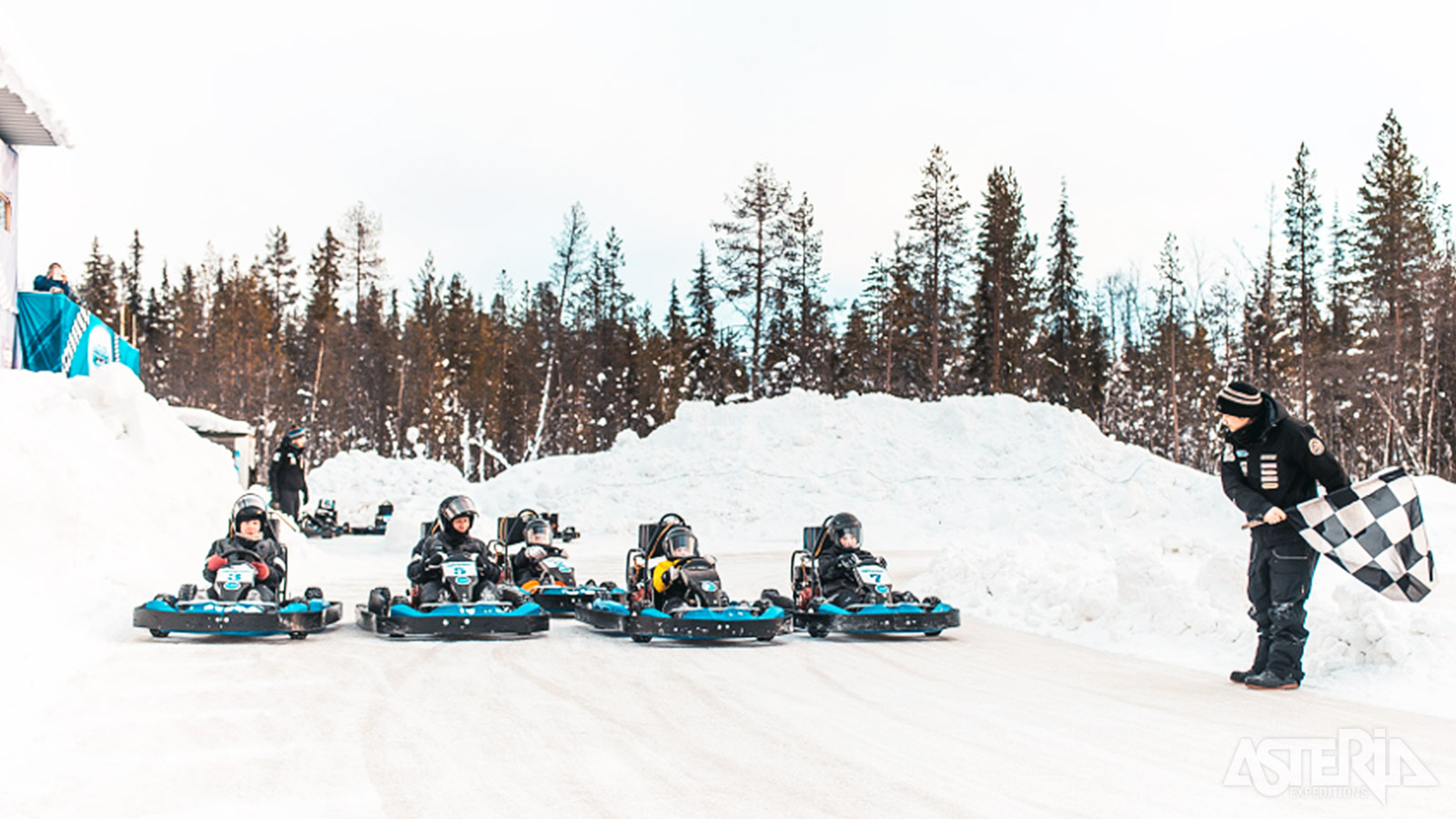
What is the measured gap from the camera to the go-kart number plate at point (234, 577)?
10531mm

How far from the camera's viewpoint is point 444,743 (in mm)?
5895

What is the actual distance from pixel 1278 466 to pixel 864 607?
4.31 m

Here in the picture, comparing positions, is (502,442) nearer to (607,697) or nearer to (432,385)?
(432,385)

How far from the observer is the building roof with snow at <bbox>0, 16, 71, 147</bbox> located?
17.1 metres

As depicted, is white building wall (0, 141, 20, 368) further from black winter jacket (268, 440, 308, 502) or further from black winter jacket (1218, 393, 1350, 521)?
black winter jacket (1218, 393, 1350, 521)

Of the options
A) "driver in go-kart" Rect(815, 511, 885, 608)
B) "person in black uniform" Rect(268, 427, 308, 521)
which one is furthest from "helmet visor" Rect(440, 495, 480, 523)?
"person in black uniform" Rect(268, 427, 308, 521)

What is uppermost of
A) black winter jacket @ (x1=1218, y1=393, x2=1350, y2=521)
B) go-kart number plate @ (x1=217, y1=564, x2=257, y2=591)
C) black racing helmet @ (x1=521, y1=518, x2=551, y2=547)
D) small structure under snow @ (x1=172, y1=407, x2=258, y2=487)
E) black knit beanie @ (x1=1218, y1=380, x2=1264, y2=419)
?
small structure under snow @ (x1=172, y1=407, x2=258, y2=487)

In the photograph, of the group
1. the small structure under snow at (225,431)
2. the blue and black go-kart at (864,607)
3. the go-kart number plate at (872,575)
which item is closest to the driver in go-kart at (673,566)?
the blue and black go-kart at (864,607)

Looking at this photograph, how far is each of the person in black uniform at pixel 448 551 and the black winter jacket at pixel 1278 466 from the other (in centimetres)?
704

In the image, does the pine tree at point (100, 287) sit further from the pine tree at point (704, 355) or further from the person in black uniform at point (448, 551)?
the person in black uniform at point (448, 551)

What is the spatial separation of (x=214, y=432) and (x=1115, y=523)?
25.3m

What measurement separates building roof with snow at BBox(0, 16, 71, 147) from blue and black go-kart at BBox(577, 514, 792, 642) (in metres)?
13.4

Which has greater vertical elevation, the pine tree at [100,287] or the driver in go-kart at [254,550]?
the pine tree at [100,287]

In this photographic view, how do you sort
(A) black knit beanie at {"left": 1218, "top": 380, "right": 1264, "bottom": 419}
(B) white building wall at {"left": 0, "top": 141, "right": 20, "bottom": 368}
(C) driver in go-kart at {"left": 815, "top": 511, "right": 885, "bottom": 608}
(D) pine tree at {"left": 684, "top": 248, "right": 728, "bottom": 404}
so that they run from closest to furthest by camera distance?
(A) black knit beanie at {"left": 1218, "top": 380, "right": 1264, "bottom": 419}, (C) driver in go-kart at {"left": 815, "top": 511, "right": 885, "bottom": 608}, (B) white building wall at {"left": 0, "top": 141, "right": 20, "bottom": 368}, (D) pine tree at {"left": 684, "top": 248, "right": 728, "bottom": 404}
